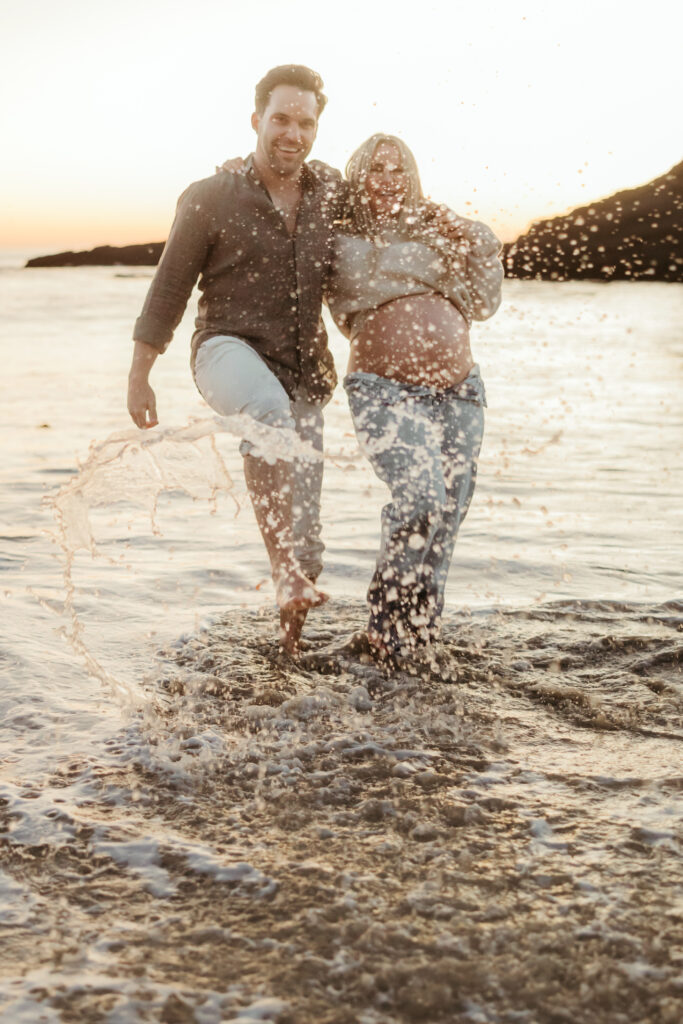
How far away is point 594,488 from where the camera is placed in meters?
8.01

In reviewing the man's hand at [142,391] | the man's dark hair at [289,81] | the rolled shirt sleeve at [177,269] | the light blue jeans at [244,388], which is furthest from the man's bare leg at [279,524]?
the man's dark hair at [289,81]

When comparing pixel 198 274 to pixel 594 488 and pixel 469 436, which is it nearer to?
pixel 469 436

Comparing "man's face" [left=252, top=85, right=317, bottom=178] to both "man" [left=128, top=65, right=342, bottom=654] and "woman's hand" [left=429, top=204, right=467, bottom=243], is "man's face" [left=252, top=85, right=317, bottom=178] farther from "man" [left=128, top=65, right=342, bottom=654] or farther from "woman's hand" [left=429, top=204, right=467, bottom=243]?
"woman's hand" [left=429, top=204, right=467, bottom=243]

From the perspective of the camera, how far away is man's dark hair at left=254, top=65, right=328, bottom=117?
4473 millimetres

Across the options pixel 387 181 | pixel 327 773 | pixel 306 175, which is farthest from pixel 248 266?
pixel 327 773

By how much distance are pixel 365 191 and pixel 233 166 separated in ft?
1.90

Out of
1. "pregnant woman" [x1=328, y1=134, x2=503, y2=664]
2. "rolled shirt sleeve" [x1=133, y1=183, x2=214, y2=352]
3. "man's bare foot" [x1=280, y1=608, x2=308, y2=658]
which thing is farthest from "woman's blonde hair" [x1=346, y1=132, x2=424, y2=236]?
"man's bare foot" [x1=280, y1=608, x2=308, y2=658]

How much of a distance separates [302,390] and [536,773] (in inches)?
83.9

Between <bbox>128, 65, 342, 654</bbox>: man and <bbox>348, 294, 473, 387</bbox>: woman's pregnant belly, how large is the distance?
31cm

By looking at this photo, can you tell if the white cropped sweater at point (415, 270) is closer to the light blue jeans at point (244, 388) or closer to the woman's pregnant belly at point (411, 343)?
the woman's pregnant belly at point (411, 343)

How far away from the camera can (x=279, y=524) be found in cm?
443

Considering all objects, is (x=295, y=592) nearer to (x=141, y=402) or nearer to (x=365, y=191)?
(x=141, y=402)

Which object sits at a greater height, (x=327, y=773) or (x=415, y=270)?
(x=415, y=270)

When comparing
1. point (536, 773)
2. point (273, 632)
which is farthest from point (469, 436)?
point (536, 773)
